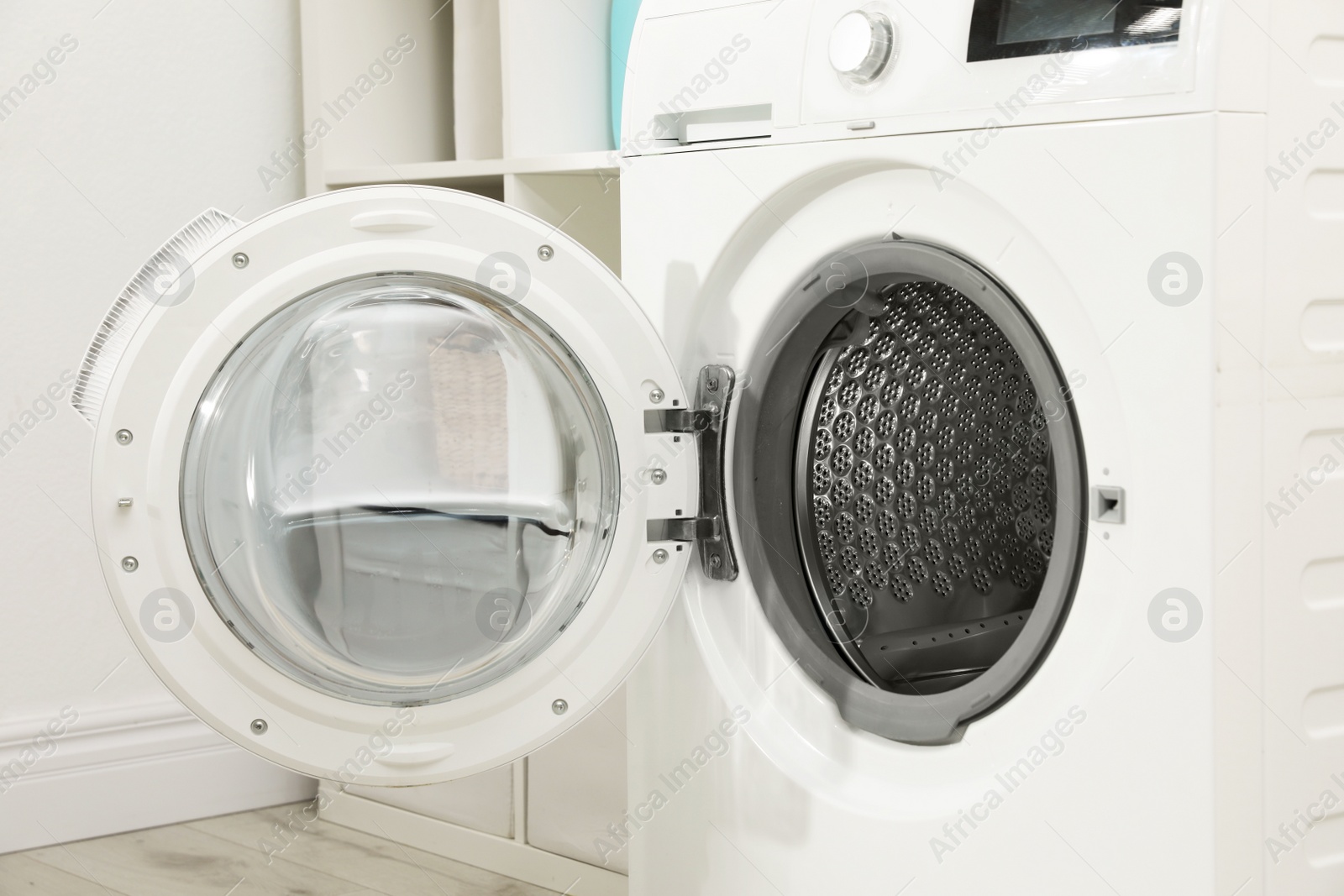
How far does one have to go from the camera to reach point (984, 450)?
40.2 inches

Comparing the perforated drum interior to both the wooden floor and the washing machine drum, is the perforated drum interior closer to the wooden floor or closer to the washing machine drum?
the washing machine drum

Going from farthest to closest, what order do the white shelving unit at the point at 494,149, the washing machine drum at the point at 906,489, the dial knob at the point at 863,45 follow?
the white shelving unit at the point at 494,149 → the washing machine drum at the point at 906,489 → the dial knob at the point at 863,45

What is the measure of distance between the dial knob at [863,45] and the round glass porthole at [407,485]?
0.32m

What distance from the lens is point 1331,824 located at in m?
0.78

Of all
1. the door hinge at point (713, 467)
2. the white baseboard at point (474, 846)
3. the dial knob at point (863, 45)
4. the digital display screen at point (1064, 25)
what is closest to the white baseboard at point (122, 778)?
the white baseboard at point (474, 846)

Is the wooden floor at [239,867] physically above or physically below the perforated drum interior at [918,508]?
below

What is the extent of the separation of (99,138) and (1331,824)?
168 centimetres

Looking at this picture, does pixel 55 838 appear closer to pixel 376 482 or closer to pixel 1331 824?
pixel 376 482

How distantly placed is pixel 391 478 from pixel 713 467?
297 millimetres

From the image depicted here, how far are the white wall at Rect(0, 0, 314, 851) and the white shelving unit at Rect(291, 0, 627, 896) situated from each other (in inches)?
5.9

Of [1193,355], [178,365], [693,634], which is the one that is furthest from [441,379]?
[1193,355]

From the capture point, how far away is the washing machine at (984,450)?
2.34 feet

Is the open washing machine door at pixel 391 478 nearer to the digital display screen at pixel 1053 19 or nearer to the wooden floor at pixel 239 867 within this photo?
the digital display screen at pixel 1053 19

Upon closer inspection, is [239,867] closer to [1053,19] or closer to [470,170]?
[470,170]
